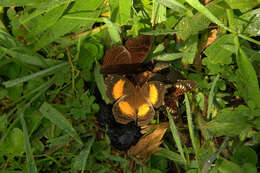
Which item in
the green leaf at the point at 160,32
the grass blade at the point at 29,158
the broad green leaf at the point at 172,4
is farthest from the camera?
the grass blade at the point at 29,158

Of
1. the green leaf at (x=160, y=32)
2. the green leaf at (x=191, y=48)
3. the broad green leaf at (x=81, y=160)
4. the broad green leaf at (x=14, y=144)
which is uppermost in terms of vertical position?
the green leaf at (x=160, y=32)

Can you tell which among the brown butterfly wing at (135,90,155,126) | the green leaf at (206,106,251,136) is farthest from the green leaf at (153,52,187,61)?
the green leaf at (206,106,251,136)

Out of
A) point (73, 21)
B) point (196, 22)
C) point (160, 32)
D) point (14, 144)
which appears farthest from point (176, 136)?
point (14, 144)

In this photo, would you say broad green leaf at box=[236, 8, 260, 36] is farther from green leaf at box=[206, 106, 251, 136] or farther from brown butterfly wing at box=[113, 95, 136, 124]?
brown butterfly wing at box=[113, 95, 136, 124]

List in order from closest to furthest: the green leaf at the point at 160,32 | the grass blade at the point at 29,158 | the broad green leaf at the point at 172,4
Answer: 1. the broad green leaf at the point at 172,4
2. the green leaf at the point at 160,32
3. the grass blade at the point at 29,158

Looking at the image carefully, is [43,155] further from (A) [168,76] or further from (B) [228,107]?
(B) [228,107]

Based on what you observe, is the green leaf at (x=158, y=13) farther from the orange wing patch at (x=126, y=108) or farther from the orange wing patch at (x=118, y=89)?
the orange wing patch at (x=126, y=108)

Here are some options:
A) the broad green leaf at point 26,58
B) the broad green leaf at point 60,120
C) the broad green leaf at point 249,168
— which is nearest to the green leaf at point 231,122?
the broad green leaf at point 249,168
